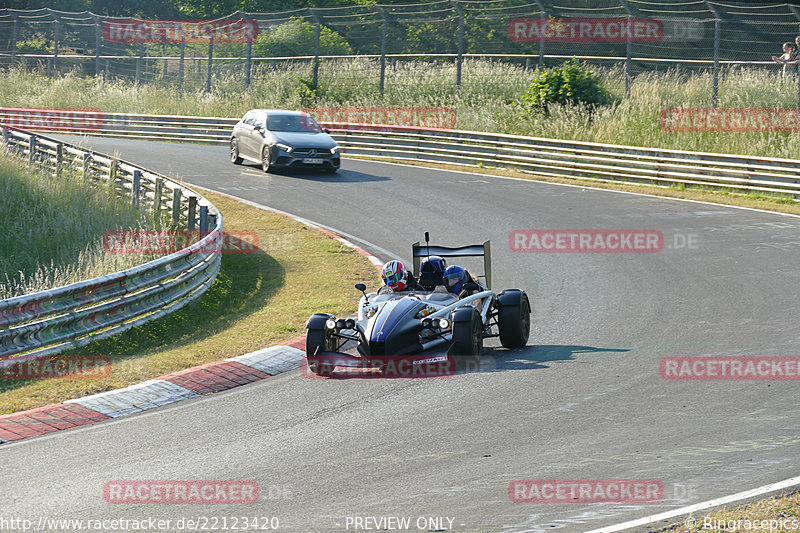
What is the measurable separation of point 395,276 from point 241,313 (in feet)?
11.1

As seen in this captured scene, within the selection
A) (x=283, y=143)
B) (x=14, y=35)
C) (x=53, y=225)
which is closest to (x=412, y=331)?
(x=53, y=225)

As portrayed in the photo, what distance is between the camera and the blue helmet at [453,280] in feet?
36.6

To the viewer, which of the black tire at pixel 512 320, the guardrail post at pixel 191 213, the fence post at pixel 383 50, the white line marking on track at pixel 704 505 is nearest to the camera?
the white line marking on track at pixel 704 505

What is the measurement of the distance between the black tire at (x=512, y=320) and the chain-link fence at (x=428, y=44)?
16.8 m

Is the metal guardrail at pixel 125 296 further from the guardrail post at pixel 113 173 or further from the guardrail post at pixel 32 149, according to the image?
the guardrail post at pixel 32 149

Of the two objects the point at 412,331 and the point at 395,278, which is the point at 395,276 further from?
the point at 412,331

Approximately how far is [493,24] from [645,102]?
973 cm

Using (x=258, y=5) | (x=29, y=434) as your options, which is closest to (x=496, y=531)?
(x=29, y=434)

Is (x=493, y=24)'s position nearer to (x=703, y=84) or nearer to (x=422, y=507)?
(x=703, y=84)

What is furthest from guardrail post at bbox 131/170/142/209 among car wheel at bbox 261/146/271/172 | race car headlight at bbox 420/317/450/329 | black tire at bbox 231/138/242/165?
race car headlight at bbox 420/317/450/329

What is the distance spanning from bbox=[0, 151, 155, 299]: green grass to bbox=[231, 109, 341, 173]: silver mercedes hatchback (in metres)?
6.52

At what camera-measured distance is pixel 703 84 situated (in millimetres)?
29078

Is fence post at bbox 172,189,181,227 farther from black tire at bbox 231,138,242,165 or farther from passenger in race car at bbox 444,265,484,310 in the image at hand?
black tire at bbox 231,138,242,165

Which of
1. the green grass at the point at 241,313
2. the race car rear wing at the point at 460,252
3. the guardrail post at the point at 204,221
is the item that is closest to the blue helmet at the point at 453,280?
the race car rear wing at the point at 460,252
